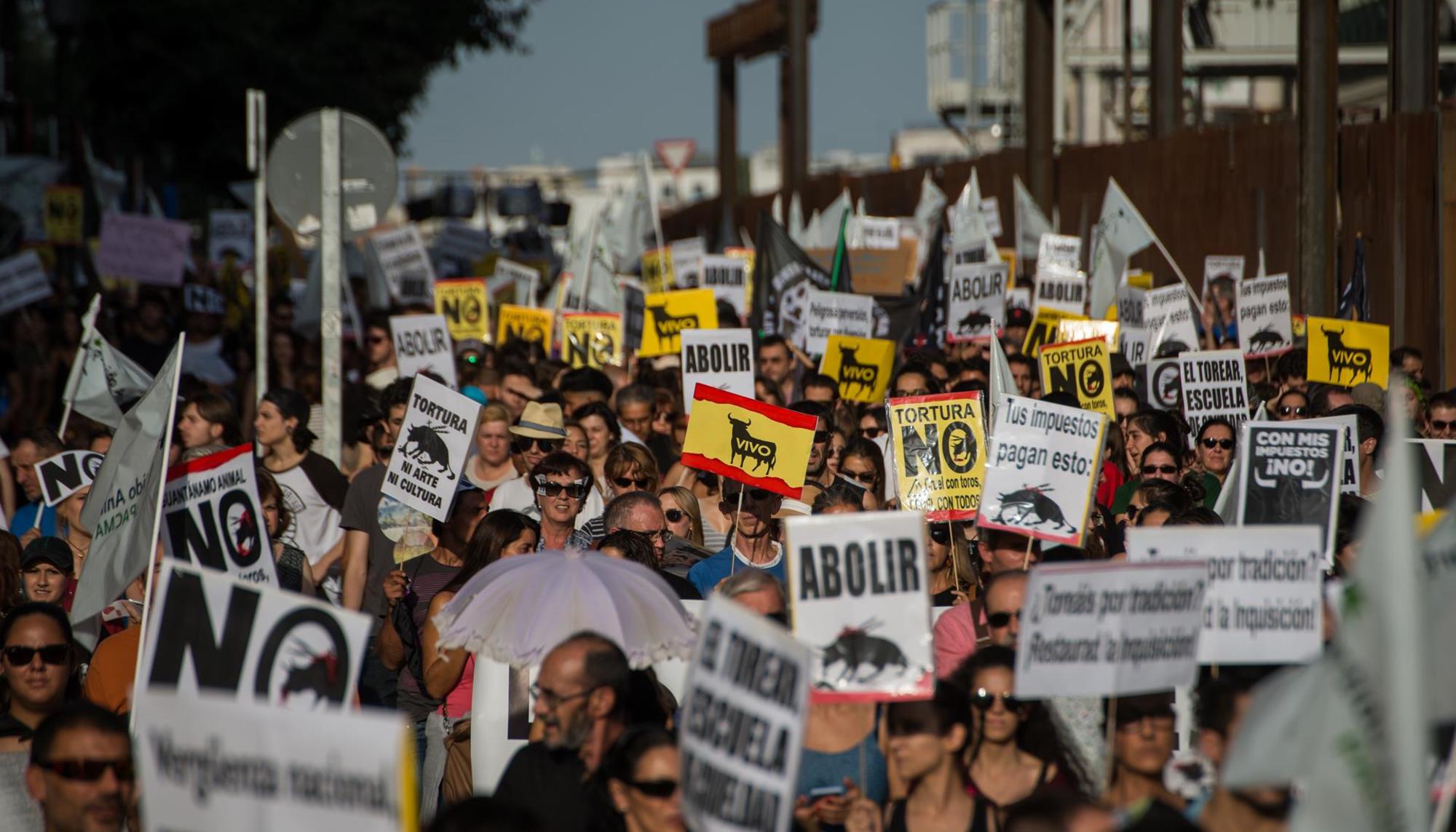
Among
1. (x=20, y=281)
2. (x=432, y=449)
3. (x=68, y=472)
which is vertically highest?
(x=20, y=281)

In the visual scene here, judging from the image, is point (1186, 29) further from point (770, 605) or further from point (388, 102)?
point (770, 605)

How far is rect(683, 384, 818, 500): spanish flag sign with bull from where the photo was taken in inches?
324

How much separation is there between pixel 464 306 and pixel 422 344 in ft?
13.9

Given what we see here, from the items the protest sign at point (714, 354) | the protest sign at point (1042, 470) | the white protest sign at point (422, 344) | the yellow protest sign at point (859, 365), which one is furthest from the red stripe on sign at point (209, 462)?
the white protest sign at point (422, 344)

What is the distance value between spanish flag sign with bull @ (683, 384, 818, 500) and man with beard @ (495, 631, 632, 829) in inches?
122

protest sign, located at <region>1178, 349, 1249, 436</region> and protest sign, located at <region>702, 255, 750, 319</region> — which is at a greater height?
protest sign, located at <region>702, 255, 750, 319</region>

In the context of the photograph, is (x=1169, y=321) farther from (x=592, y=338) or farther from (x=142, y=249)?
(x=142, y=249)

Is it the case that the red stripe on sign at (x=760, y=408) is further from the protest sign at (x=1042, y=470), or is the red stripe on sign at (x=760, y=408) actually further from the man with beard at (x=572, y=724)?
the man with beard at (x=572, y=724)

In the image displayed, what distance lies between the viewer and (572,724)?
5.00 m

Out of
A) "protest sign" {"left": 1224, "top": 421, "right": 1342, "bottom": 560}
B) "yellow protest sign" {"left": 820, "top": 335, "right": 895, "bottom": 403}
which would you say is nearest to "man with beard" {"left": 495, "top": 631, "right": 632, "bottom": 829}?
"protest sign" {"left": 1224, "top": 421, "right": 1342, "bottom": 560}

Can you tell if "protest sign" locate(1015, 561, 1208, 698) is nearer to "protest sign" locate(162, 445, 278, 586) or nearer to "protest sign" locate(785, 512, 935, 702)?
"protest sign" locate(785, 512, 935, 702)

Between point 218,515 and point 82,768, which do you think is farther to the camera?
point 218,515

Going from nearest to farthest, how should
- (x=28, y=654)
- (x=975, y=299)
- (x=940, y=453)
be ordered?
(x=28, y=654), (x=940, y=453), (x=975, y=299)

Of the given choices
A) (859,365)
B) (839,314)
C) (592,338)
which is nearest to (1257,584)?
(859,365)
